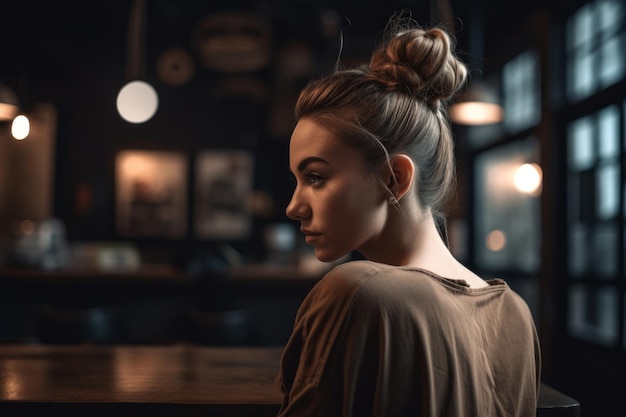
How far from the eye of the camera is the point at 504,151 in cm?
614

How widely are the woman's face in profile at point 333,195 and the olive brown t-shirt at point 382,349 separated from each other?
0.53 ft

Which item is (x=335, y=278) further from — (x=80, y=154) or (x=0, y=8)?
(x=80, y=154)

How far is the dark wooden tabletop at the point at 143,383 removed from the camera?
127cm

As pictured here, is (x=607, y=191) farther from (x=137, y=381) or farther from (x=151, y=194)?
(x=151, y=194)

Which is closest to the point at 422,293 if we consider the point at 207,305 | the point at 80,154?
the point at 207,305

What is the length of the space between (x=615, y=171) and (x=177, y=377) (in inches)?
125

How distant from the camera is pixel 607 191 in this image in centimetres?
384

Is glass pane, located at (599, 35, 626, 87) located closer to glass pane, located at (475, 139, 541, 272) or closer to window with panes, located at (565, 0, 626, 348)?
window with panes, located at (565, 0, 626, 348)

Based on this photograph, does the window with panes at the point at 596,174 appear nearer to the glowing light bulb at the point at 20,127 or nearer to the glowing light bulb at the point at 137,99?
the glowing light bulb at the point at 137,99

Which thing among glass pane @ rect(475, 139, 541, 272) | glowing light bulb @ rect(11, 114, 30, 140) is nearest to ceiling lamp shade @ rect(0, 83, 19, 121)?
glowing light bulb @ rect(11, 114, 30, 140)

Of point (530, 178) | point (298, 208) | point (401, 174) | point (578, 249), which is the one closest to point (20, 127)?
point (298, 208)

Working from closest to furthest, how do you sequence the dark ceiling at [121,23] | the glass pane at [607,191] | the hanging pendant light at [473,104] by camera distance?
the hanging pendant light at [473,104], the glass pane at [607,191], the dark ceiling at [121,23]

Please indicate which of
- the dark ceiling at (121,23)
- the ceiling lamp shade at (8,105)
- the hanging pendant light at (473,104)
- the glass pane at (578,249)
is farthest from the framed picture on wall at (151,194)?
the glass pane at (578,249)

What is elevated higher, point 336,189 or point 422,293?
point 336,189
